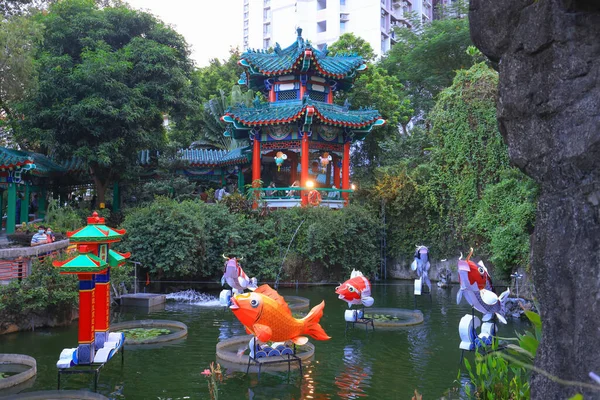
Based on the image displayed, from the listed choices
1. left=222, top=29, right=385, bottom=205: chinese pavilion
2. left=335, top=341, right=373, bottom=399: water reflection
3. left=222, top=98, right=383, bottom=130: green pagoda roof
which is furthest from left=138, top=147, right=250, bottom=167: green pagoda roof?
left=335, top=341, right=373, bottom=399: water reflection

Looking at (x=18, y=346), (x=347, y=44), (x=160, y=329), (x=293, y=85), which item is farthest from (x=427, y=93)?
(x=18, y=346)

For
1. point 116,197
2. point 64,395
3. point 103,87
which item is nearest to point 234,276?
point 64,395

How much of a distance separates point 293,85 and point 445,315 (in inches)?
492

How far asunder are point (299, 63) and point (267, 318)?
49.7ft

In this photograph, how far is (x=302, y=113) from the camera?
19.4 metres

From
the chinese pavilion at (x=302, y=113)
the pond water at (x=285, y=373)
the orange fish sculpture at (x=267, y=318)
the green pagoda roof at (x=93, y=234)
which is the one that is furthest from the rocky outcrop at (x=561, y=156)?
the chinese pavilion at (x=302, y=113)

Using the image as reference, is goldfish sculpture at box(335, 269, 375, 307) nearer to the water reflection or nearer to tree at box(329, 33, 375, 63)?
the water reflection

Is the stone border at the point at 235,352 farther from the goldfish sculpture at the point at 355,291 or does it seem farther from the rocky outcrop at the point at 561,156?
the rocky outcrop at the point at 561,156

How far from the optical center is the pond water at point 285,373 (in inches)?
289

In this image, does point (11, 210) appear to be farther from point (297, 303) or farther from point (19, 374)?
point (19, 374)

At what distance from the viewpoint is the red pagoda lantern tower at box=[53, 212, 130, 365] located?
7.14 m

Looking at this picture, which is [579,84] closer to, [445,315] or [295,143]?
[445,315]

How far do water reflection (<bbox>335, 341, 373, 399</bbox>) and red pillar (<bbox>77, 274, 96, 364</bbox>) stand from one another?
12.2 feet

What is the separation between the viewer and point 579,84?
382 cm
